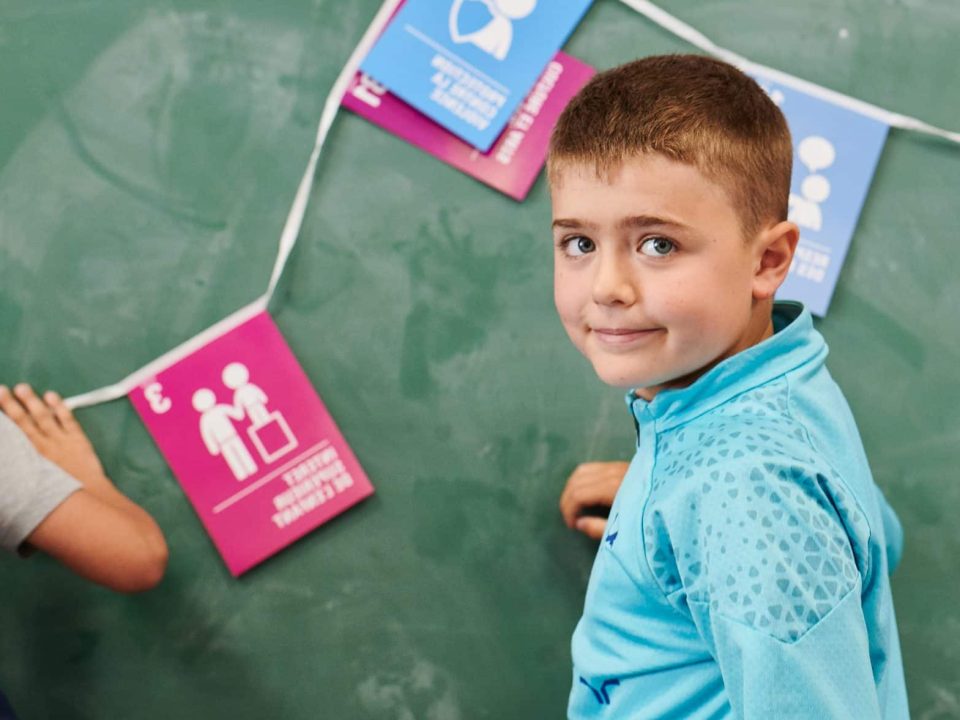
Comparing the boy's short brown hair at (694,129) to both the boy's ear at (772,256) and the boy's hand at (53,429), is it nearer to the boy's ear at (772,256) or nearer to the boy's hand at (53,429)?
the boy's ear at (772,256)

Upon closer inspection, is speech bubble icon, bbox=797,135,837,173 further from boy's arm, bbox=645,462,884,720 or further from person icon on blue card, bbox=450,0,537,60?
boy's arm, bbox=645,462,884,720

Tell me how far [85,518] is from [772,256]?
0.65 metres

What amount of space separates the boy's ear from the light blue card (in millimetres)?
388

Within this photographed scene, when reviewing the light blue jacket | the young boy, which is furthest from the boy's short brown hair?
the light blue jacket

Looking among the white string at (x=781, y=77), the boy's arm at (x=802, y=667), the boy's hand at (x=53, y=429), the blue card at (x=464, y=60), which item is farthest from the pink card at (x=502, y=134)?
the boy's arm at (x=802, y=667)

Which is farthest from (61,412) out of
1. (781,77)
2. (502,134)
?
(781,77)

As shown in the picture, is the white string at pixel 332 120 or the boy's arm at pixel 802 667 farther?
the white string at pixel 332 120

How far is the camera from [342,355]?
0.99 metres

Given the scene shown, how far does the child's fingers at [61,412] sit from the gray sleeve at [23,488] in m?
0.12

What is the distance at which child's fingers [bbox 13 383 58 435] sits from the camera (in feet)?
3.13

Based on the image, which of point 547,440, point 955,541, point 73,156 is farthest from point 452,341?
point 955,541

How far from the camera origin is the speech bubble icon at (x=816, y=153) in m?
1.02

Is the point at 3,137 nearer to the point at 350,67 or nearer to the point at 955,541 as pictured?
the point at 350,67

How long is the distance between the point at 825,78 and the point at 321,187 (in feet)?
1.95
